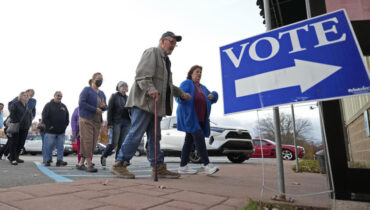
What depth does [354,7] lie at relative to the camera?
2404 mm

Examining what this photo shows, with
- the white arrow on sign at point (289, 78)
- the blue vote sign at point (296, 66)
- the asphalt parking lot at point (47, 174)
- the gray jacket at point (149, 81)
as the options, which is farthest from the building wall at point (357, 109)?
the asphalt parking lot at point (47, 174)

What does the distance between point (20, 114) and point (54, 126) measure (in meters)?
1.06

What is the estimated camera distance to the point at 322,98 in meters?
1.68

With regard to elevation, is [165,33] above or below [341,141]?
above

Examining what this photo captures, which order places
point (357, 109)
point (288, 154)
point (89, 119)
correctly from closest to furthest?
point (89, 119) → point (357, 109) → point (288, 154)

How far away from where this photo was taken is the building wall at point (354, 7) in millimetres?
2279

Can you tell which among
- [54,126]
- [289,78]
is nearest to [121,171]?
[289,78]

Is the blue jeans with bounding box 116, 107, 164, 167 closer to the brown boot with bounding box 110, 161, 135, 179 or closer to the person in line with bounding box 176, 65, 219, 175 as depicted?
the brown boot with bounding box 110, 161, 135, 179

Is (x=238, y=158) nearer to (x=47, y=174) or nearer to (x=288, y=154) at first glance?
(x=47, y=174)

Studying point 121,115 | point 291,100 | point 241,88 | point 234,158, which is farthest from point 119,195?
point 234,158

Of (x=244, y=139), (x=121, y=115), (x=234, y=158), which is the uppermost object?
(x=121, y=115)

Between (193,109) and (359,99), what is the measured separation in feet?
11.9

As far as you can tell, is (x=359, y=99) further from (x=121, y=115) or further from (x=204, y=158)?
(x=121, y=115)

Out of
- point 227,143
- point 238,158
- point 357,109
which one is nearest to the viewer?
point 357,109
